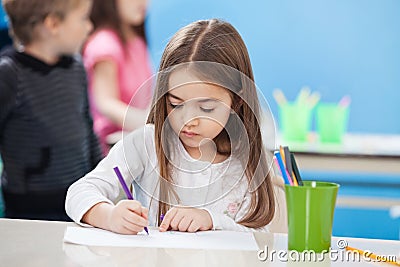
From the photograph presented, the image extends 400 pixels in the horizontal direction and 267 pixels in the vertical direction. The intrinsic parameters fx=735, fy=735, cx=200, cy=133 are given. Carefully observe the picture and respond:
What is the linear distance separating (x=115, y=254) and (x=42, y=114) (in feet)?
4.84

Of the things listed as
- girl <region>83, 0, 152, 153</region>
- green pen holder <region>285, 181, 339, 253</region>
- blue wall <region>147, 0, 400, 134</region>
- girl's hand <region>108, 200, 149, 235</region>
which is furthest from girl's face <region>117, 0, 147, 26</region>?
green pen holder <region>285, 181, 339, 253</region>

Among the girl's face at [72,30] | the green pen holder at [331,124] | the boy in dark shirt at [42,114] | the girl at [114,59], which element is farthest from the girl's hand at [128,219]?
the green pen holder at [331,124]

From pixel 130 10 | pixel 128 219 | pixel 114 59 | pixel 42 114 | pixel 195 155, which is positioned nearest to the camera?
pixel 128 219

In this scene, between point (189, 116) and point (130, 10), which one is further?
point (130, 10)

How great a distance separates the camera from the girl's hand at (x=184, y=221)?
1184 millimetres

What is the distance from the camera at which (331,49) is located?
3.39 metres

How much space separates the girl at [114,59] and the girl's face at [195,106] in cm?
195

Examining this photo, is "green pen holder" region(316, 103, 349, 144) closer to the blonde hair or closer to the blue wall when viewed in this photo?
the blue wall

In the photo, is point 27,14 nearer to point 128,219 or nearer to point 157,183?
point 157,183

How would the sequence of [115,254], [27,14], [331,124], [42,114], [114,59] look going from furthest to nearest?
[114,59] → [331,124] → [27,14] → [42,114] → [115,254]

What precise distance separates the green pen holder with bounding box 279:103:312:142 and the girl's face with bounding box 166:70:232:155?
1981mm

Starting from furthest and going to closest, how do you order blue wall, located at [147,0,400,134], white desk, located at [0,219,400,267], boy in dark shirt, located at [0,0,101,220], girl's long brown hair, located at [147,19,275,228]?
blue wall, located at [147,0,400,134]
boy in dark shirt, located at [0,0,101,220]
girl's long brown hair, located at [147,19,275,228]
white desk, located at [0,219,400,267]

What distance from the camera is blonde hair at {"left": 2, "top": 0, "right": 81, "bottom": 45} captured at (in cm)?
252

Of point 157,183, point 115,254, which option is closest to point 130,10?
point 157,183
